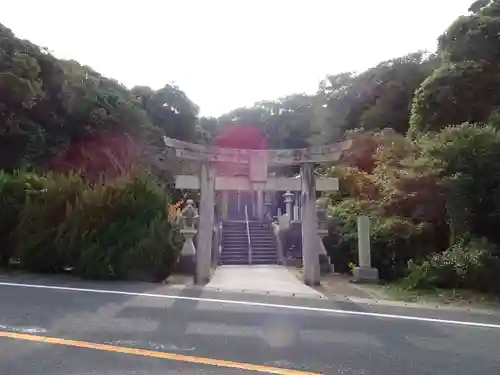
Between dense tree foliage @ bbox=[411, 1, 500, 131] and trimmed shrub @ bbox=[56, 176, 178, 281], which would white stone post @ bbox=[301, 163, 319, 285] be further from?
dense tree foliage @ bbox=[411, 1, 500, 131]

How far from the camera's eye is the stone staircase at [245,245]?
20.8m

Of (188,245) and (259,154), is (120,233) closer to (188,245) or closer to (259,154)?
(188,245)

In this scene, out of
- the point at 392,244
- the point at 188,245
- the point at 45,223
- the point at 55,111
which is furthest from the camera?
the point at 55,111

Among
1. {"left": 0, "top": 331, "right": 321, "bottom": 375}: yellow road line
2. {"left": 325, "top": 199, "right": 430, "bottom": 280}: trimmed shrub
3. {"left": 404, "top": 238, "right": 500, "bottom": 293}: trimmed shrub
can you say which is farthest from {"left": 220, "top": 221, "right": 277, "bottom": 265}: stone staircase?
{"left": 0, "top": 331, "right": 321, "bottom": 375}: yellow road line

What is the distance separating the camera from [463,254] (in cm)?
1142

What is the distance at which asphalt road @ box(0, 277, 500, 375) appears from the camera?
14.9ft

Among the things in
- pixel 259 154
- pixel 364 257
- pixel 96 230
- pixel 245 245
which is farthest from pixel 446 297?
pixel 245 245

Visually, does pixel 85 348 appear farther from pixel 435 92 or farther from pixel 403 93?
pixel 403 93

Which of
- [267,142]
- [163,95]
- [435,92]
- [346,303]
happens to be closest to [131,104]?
[163,95]

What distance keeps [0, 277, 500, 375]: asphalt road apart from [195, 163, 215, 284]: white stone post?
3.85m

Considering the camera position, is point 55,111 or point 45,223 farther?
point 55,111

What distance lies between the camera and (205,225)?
1254 centimetres

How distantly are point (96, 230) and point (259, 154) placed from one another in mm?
4516

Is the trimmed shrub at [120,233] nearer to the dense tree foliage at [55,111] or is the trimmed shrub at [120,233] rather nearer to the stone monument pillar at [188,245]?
the stone monument pillar at [188,245]
